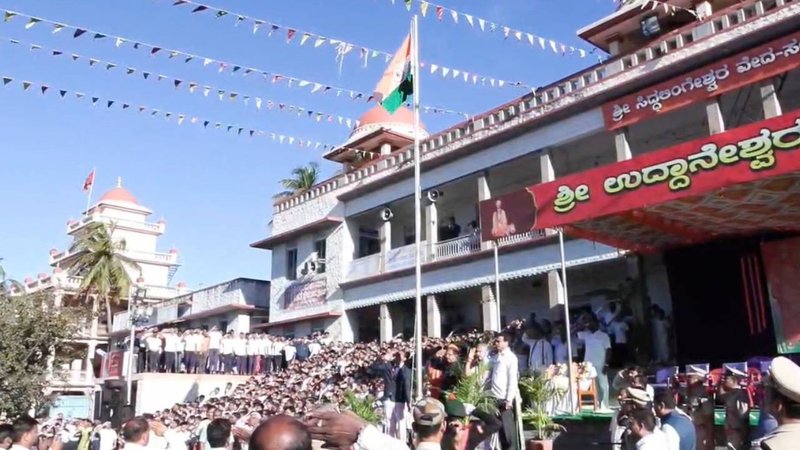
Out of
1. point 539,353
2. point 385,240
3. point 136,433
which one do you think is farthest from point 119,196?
point 136,433

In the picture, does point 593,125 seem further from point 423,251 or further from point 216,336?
point 216,336

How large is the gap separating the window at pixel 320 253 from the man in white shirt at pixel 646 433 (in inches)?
832

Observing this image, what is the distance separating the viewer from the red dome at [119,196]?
49.3m

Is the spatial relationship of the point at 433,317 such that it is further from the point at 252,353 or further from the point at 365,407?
the point at 365,407

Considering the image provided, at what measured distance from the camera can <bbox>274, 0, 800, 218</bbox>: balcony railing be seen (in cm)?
1477

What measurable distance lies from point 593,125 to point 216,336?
564 inches

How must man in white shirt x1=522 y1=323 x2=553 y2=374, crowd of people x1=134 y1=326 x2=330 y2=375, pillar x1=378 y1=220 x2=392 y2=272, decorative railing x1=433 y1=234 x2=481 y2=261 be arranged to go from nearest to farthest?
man in white shirt x1=522 y1=323 x2=553 y2=374, decorative railing x1=433 y1=234 x2=481 y2=261, pillar x1=378 y1=220 x2=392 y2=272, crowd of people x1=134 y1=326 x2=330 y2=375

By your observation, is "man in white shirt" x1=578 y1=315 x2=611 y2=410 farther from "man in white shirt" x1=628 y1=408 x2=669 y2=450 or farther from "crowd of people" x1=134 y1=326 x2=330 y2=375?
"crowd of people" x1=134 y1=326 x2=330 y2=375

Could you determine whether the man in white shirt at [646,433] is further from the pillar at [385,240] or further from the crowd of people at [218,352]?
the crowd of people at [218,352]

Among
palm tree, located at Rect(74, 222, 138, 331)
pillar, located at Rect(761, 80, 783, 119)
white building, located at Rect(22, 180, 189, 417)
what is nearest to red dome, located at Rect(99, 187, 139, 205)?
white building, located at Rect(22, 180, 189, 417)

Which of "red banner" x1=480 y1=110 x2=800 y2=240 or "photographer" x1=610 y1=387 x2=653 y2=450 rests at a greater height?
"red banner" x1=480 y1=110 x2=800 y2=240

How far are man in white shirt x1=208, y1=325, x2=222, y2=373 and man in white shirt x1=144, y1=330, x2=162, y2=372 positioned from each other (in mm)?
1710

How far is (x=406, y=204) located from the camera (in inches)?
958

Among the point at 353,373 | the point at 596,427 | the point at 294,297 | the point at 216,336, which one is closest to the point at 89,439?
the point at 353,373
